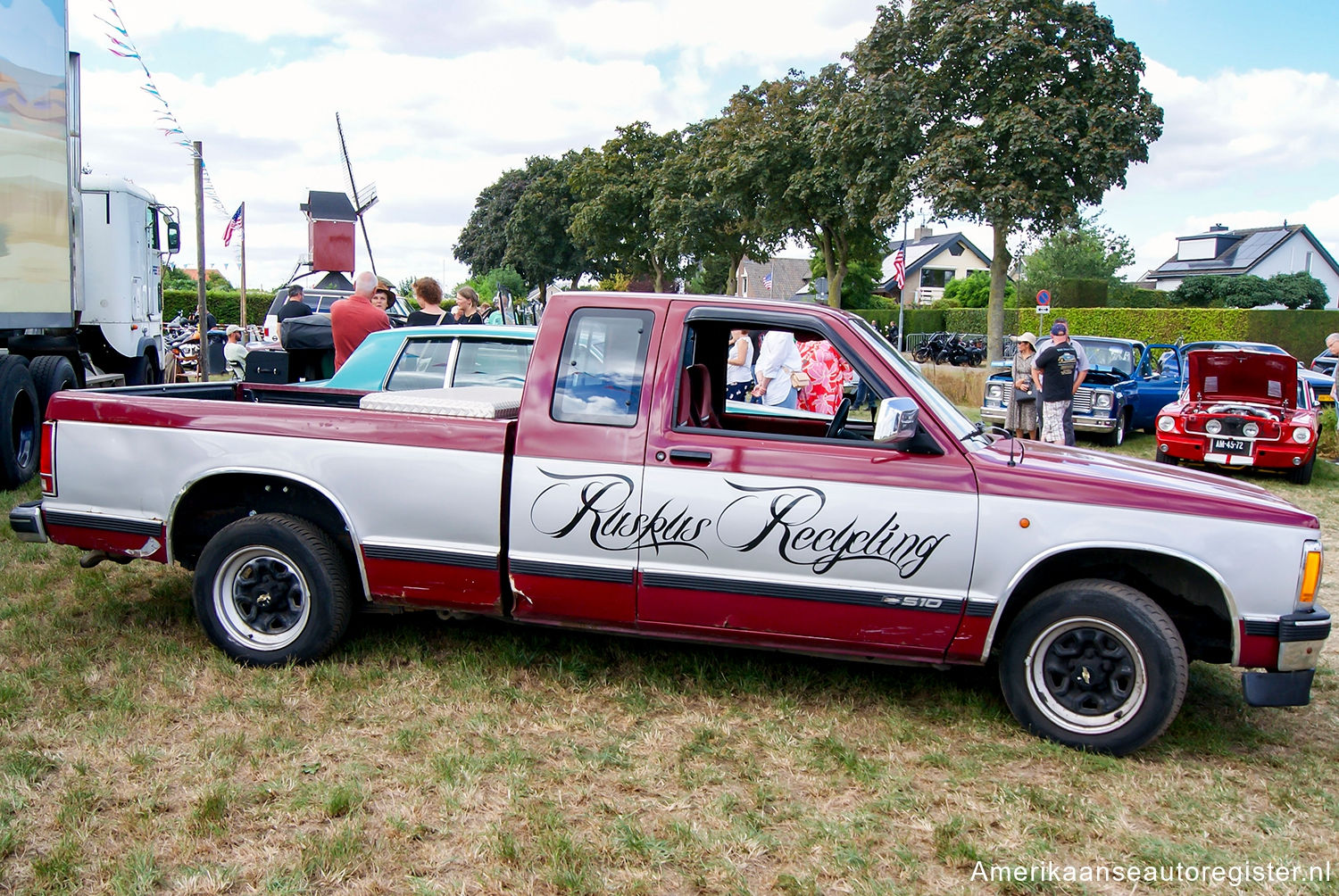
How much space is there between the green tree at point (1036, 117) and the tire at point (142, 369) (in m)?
19.6

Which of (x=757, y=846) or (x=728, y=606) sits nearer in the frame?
(x=757, y=846)

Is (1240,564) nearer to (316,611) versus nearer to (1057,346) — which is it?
(316,611)

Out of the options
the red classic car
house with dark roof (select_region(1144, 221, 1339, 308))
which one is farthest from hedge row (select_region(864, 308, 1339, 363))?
house with dark roof (select_region(1144, 221, 1339, 308))

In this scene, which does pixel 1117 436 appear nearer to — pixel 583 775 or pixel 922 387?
pixel 922 387

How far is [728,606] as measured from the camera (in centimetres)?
416

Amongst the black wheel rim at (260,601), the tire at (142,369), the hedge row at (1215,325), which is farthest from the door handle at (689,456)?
the hedge row at (1215,325)

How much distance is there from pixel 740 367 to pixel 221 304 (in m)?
37.9

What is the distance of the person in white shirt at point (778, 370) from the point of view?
10.2 m

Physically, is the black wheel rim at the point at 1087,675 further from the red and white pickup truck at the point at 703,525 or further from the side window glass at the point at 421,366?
the side window glass at the point at 421,366

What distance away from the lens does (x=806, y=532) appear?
4031 mm

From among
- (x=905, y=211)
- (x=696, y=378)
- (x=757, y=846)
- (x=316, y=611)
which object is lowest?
(x=757, y=846)

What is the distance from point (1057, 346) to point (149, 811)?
35.1ft

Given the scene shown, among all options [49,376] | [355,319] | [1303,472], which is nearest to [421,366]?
[355,319]

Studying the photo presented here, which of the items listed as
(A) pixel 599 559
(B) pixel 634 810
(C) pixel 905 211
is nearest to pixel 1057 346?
(A) pixel 599 559
